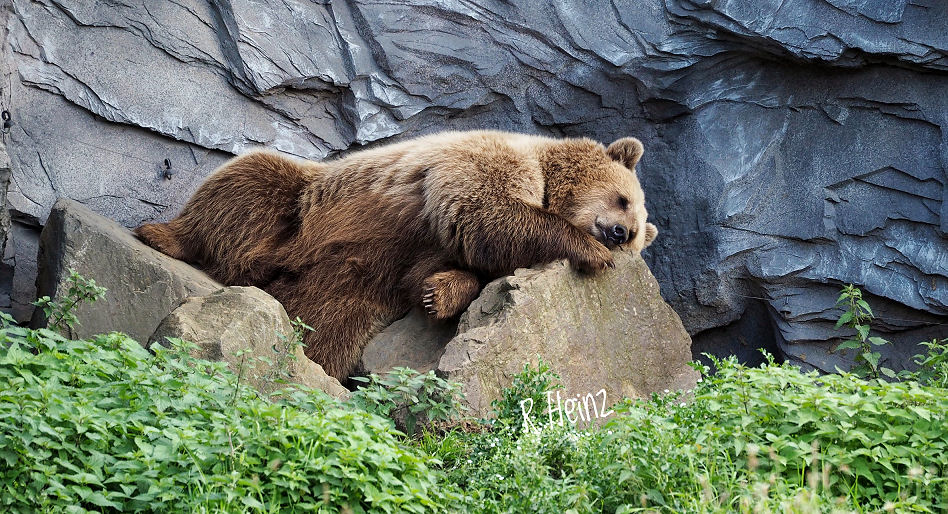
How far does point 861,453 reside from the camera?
371cm

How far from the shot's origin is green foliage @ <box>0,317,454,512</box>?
324 centimetres

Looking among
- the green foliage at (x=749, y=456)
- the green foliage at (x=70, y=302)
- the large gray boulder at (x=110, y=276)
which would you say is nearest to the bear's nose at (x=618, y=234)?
the green foliage at (x=749, y=456)

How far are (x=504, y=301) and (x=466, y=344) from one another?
0.42m

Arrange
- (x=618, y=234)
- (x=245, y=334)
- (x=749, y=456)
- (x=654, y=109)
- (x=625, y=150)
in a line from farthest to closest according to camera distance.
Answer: (x=654, y=109), (x=625, y=150), (x=618, y=234), (x=245, y=334), (x=749, y=456)

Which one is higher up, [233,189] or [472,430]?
[233,189]

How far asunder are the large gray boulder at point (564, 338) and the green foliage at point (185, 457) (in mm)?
1823

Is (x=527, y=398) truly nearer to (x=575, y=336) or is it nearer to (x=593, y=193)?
(x=575, y=336)

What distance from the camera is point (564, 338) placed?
5922 mm

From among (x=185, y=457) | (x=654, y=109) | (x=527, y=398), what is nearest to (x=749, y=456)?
(x=527, y=398)

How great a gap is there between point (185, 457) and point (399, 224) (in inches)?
134

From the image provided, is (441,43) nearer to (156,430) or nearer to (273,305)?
(273,305)

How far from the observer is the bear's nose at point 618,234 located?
656cm

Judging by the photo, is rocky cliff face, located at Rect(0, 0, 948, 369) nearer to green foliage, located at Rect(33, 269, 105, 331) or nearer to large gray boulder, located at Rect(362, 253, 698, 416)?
large gray boulder, located at Rect(362, 253, 698, 416)

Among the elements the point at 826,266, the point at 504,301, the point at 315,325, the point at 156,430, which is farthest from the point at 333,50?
the point at 156,430
